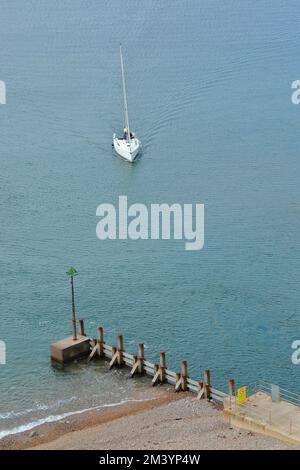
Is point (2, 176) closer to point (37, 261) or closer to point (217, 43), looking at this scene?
point (37, 261)

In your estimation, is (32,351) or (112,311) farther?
(112,311)

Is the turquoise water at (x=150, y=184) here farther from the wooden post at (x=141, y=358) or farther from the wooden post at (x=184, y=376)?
the wooden post at (x=184, y=376)

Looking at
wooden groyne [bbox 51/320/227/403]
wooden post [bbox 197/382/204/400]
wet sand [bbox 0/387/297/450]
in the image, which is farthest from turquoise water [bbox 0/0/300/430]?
wooden post [bbox 197/382/204/400]

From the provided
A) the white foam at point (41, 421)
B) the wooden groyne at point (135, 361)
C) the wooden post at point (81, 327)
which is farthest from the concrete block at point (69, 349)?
the white foam at point (41, 421)

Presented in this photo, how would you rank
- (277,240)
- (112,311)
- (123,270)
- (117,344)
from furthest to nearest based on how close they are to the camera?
1. (277,240)
2. (123,270)
3. (112,311)
4. (117,344)

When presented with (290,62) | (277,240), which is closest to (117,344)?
(277,240)

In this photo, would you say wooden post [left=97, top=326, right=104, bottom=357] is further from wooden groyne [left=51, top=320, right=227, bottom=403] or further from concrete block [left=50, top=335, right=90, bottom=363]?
concrete block [left=50, top=335, right=90, bottom=363]
